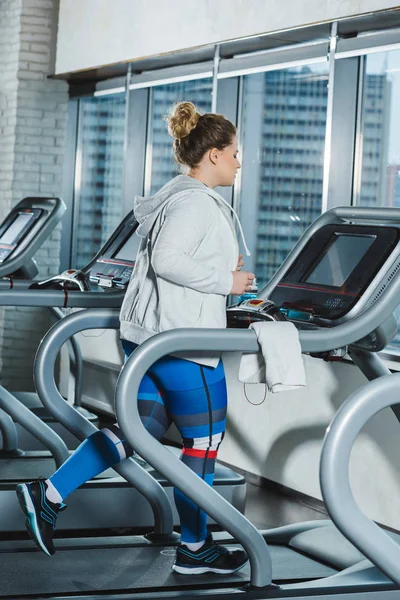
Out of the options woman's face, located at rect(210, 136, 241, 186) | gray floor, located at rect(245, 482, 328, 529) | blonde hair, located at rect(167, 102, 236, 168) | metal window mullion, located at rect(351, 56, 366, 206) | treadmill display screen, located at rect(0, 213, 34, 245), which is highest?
metal window mullion, located at rect(351, 56, 366, 206)

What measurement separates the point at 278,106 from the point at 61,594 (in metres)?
3.48

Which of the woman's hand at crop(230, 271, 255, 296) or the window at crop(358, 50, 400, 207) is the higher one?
the window at crop(358, 50, 400, 207)

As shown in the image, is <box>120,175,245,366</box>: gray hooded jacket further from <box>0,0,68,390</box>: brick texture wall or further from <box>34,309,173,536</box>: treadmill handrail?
<box>0,0,68,390</box>: brick texture wall

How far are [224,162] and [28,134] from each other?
4.46 metres

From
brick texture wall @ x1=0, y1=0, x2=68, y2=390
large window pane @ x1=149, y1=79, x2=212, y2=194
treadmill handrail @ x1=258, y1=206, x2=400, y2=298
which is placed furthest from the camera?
brick texture wall @ x1=0, y1=0, x2=68, y2=390

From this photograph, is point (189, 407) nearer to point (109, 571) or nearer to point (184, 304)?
point (184, 304)

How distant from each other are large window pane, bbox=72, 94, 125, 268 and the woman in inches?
166

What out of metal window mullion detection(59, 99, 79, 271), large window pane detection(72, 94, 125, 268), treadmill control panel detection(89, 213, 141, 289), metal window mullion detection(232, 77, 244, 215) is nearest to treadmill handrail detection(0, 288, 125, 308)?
treadmill control panel detection(89, 213, 141, 289)

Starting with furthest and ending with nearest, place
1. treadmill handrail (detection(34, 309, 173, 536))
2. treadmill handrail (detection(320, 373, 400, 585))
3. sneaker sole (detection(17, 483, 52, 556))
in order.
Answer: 1. treadmill handrail (detection(34, 309, 173, 536))
2. sneaker sole (detection(17, 483, 52, 556))
3. treadmill handrail (detection(320, 373, 400, 585))

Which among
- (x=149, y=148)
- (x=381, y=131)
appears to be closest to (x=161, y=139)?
(x=149, y=148)

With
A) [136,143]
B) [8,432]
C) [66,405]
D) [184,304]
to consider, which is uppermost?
[136,143]

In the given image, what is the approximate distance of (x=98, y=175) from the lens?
23.9 feet

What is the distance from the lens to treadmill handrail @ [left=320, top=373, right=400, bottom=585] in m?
2.23

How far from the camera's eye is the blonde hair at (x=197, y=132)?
2861mm
